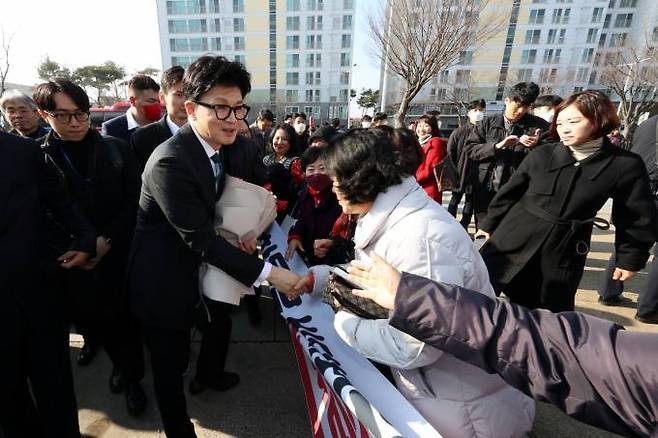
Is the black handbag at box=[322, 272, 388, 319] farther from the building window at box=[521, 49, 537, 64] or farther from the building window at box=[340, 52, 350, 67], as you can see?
the building window at box=[521, 49, 537, 64]

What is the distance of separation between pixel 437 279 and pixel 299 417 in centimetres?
155

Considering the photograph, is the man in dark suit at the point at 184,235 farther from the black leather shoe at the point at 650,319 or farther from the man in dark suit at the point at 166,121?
the black leather shoe at the point at 650,319

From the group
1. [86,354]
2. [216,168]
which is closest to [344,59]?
[86,354]

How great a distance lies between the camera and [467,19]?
11336 mm

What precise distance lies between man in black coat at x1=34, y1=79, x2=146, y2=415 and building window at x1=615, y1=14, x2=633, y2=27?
61.6 metres

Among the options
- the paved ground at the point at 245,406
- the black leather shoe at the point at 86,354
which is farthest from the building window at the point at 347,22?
the black leather shoe at the point at 86,354

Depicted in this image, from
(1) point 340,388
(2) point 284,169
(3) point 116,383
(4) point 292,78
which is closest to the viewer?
(1) point 340,388

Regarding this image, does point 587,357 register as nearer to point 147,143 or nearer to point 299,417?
point 299,417

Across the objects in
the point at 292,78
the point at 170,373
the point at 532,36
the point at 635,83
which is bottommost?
the point at 170,373

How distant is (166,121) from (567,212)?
9.50 ft

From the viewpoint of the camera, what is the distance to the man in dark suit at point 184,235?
143 cm

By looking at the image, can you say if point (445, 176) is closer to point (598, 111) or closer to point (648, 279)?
point (598, 111)

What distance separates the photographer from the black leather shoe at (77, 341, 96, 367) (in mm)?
2570

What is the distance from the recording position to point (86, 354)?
8.52ft
